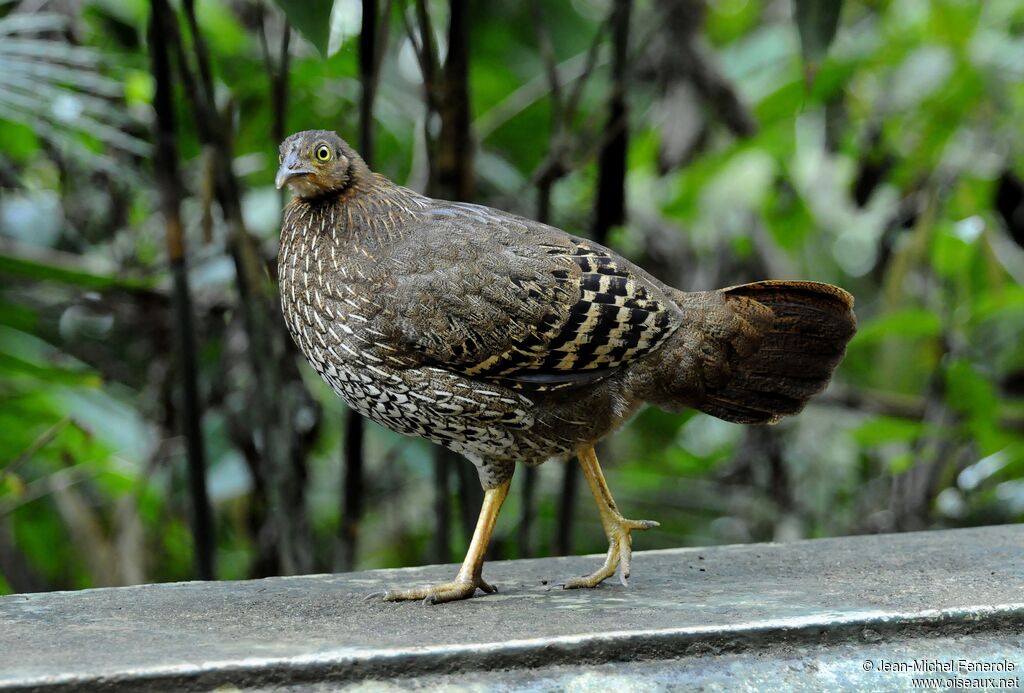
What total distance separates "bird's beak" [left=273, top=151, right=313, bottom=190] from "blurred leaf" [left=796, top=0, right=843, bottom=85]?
65.1 inches

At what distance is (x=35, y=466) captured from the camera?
6.05 meters

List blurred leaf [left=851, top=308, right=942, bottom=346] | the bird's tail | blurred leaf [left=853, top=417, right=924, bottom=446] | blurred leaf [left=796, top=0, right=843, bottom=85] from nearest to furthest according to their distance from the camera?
the bird's tail
blurred leaf [left=796, top=0, right=843, bottom=85]
blurred leaf [left=851, top=308, right=942, bottom=346]
blurred leaf [left=853, top=417, right=924, bottom=446]

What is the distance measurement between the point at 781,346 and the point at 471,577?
119 cm

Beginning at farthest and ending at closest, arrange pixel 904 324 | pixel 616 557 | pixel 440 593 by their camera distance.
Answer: pixel 904 324
pixel 616 557
pixel 440 593

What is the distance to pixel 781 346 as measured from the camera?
11.1 feet

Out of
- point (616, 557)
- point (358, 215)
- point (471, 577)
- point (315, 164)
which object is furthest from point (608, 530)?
point (315, 164)

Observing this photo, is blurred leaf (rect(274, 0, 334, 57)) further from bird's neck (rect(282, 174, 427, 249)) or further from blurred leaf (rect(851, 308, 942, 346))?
blurred leaf (rect(851, 308, 942, 346))

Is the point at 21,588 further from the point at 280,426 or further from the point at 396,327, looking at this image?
the point at 396,327

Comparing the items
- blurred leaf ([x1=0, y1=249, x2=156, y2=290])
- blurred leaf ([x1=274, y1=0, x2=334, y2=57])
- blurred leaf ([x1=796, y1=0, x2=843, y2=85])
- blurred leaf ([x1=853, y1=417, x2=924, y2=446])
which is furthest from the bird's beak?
blurred leaf ([x1=853, y1=417, x2=924, y2=446])

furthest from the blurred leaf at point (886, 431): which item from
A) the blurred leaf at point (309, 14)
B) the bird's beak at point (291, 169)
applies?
the blurred leaf at point (309, 14)

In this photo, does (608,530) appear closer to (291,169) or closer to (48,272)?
(291,169)

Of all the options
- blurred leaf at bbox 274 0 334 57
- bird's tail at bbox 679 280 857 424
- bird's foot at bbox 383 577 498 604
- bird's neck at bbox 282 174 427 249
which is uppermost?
blurred leaf at bbox 274 0 334 57

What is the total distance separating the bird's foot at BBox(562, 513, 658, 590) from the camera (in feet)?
10.5

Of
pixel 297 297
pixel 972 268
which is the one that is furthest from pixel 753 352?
pixel 972 268
